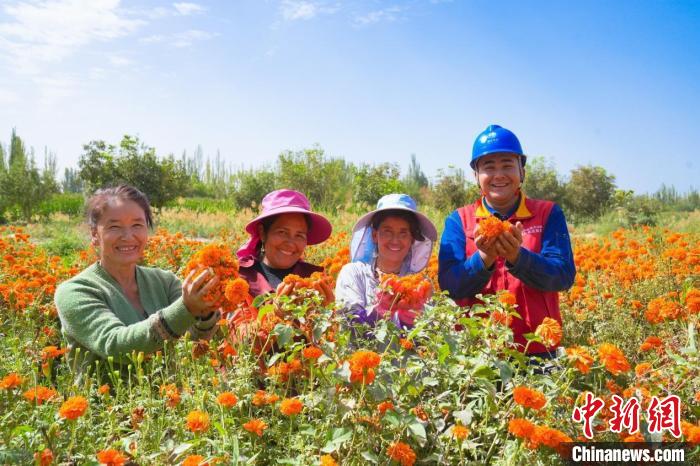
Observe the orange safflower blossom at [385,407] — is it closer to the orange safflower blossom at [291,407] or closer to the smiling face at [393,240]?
the orange safflower blossom at [291,407]

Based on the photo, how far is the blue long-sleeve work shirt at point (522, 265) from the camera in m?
2.59

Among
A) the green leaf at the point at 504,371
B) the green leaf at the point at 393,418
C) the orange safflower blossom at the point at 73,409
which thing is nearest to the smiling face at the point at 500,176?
the green leaf at the point at 504,371

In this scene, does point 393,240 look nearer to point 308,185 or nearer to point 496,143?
point 496,143

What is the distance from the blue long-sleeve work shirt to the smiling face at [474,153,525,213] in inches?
10.1

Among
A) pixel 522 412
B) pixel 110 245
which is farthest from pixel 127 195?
pixel 522 412

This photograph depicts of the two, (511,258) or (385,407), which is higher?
(511,258)

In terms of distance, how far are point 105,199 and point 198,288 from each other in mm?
963

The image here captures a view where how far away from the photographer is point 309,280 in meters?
1.99

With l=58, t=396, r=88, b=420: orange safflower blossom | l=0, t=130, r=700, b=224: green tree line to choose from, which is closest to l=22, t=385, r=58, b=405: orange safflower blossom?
l=58, t=396, r=88, b=420: orange safflower blossom

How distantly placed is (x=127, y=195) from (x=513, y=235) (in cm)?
190

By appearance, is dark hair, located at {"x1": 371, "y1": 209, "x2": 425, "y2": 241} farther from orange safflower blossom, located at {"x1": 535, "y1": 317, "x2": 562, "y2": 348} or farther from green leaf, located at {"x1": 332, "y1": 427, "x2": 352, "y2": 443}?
green leaf, located at {"x1": 332, "y1": 427, "x2": 352, "y2": 443}

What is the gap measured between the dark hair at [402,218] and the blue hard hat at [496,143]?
50 centimetres

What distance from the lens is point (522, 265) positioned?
2553 millimetres

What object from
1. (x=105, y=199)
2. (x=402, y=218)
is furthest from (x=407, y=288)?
(x=105, y=199)
